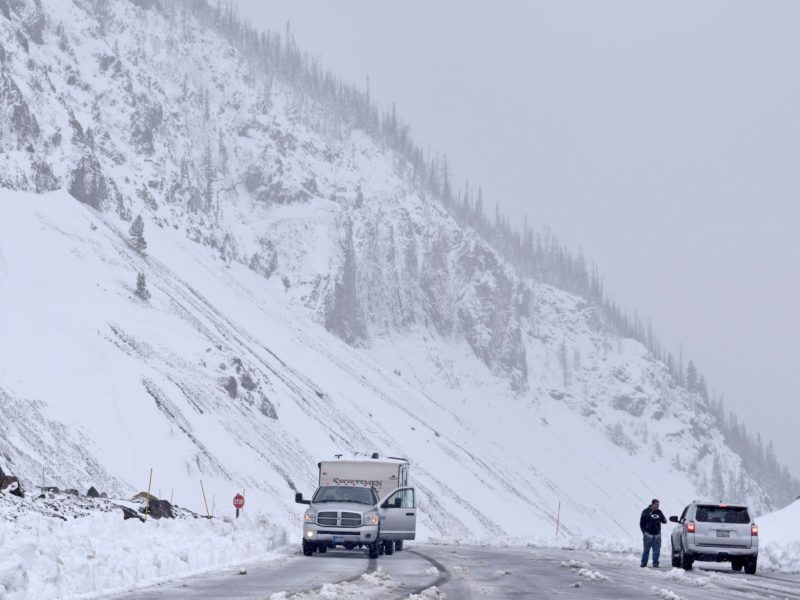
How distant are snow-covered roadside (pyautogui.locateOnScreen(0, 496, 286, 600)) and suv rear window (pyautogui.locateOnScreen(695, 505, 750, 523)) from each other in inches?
439

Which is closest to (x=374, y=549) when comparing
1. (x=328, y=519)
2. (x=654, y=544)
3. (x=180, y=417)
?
(x=328, y=519)

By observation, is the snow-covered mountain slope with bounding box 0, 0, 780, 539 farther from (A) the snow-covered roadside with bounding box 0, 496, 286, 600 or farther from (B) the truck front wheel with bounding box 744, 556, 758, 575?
(B) the truck front wheel with bounding box 744, 556, 758, 575

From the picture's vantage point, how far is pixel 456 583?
18.0 meters

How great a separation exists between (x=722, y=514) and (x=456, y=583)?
38.1ft

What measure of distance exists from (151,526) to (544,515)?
85.7m

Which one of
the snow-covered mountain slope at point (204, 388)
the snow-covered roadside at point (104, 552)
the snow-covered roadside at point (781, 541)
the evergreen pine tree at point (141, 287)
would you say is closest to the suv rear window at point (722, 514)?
the snow-covered roadside at point (781, 541)

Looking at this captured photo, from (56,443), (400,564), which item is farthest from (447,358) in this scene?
(400,564)

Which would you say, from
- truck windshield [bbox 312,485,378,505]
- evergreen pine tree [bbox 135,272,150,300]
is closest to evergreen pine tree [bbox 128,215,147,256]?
evergreen pine tree [bbox 135,272,150,300]

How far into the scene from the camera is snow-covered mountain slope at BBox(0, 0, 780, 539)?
56.9 m

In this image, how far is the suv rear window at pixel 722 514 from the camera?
26750 mm

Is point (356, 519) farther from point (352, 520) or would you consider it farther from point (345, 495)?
point (345, 495)

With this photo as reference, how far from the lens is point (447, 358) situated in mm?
162500

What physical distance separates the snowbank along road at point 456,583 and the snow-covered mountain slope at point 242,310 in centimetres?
2429

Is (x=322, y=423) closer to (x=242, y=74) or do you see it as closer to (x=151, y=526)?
(x=151, y=526)
